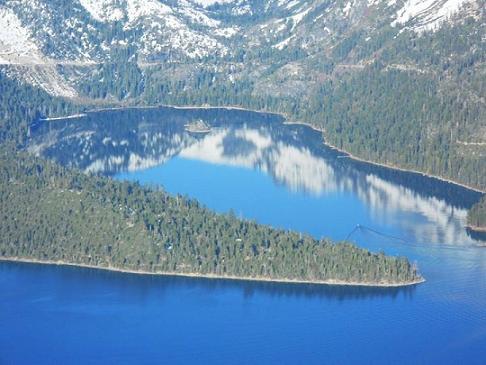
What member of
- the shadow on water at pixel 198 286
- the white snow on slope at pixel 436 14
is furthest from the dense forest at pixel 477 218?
the white snow on slope at pixel 436 14

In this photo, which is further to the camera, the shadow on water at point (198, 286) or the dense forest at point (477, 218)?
the dense forest at point (477, 218)

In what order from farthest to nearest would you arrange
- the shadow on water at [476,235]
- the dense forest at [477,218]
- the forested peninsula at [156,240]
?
the dense forest at [477,218], the shadow on water at [476,235], the forested peninsula at [156,240]

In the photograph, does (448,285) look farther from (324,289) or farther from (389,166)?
(389,166)

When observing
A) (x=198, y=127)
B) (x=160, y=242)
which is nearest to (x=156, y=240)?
(x=160, y=242)

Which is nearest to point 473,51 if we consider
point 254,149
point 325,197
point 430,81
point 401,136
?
point 430,81

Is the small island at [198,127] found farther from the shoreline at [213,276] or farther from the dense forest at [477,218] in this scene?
the shoreline at [213,276]
